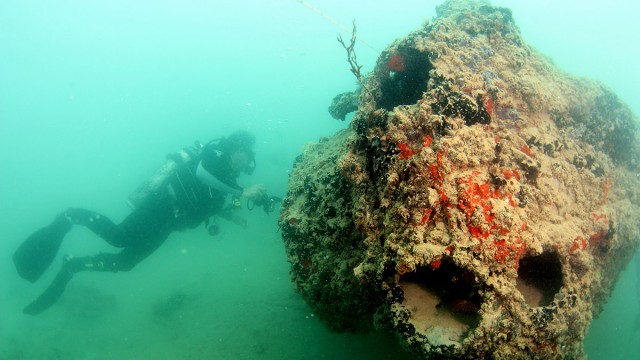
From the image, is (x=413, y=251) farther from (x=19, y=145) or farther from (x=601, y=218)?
(x=19, y=145)

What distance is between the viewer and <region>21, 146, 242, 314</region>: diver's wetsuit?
8.45 metres

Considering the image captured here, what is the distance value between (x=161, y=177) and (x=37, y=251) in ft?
10.8

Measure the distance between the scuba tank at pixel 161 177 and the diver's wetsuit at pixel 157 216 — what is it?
11cm

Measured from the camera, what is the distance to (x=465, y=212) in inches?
96.9

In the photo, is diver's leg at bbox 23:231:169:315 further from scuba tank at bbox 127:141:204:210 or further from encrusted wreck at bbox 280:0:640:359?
encrusted wreck at bbox 280:0:640:359

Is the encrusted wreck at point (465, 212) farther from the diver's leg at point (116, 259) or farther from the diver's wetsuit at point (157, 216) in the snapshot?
the diver's leg at point (116, 259)

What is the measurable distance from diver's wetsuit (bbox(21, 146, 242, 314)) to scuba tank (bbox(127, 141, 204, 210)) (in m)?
0.11

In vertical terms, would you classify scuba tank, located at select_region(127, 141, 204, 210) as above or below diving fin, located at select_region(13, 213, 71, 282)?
above

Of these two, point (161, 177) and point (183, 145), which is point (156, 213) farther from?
point (183, 145)

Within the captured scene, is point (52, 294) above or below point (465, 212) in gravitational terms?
below

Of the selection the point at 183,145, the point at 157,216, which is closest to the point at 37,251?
the point at 157,216

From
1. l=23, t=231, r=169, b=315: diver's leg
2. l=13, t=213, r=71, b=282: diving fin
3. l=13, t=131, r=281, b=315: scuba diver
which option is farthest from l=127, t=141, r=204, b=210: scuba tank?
l=13, t=213, r=71, b=282: diving fin

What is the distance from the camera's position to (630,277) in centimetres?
1077

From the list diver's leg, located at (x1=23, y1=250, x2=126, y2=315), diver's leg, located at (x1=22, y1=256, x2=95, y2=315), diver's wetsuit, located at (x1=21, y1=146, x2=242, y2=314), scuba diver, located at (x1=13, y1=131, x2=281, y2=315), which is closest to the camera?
scuba diver, located at (x1=13, y1=131, x2=281, y2=315)
